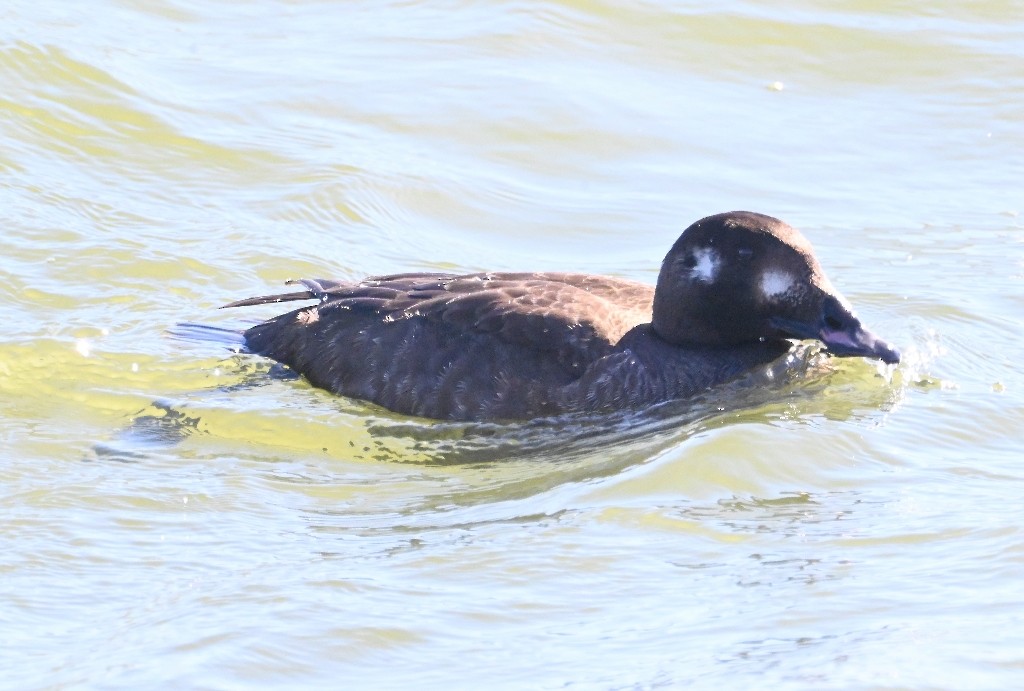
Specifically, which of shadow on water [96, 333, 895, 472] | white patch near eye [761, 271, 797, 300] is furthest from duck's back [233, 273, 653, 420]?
white patch near eye [761, 271, 797, 300]

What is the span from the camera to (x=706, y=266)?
7.16 m

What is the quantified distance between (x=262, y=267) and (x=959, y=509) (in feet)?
16.1

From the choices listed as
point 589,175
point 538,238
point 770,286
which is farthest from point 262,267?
point 770,286

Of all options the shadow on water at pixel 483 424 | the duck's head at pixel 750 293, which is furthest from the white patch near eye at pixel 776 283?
the shadow on water at pixel 483 424

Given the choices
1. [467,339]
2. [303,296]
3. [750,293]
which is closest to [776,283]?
[750,293]

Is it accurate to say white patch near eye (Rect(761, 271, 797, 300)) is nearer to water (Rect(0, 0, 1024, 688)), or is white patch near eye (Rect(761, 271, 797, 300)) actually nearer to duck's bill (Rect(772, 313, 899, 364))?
duck's bill (Rect(772, 313, 899, 364))

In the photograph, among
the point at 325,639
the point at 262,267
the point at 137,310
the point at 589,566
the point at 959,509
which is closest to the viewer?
the point at 325,639

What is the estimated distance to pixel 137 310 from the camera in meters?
8.77

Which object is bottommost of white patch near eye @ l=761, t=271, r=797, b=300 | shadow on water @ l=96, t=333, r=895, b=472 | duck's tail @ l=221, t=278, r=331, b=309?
shadow on water @ l=96, t=333, r=895, b=472

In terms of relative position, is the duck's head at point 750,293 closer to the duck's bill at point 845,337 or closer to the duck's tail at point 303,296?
the duck's bill at point 845,337

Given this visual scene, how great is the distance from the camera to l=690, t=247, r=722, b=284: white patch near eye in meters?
7.14

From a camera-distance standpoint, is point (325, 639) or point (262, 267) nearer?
point (325, 639)

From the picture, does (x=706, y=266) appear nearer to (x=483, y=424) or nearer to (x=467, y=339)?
(x=467, y=339)

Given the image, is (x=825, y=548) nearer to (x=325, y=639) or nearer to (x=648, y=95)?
(x=325, y=639)
